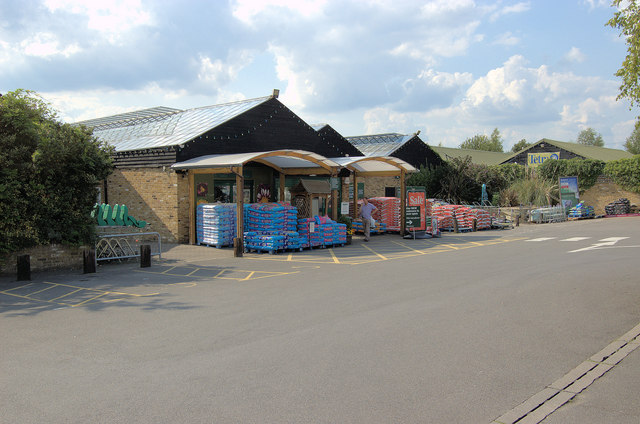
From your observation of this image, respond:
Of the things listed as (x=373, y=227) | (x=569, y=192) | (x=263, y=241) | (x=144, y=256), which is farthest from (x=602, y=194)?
(x=144, y=256)

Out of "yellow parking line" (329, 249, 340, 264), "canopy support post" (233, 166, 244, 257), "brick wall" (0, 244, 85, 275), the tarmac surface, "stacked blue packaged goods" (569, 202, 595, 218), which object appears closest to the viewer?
the tarmac surface

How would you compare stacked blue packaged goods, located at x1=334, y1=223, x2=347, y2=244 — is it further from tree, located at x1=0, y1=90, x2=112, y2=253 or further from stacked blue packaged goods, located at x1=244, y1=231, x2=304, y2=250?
tree, located at x1=0, y1=90, x2=112, y2=253

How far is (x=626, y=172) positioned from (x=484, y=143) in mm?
60723

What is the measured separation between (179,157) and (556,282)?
545 inches

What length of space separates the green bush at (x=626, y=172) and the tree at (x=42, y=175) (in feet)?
116

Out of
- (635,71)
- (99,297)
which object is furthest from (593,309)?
(99,297)

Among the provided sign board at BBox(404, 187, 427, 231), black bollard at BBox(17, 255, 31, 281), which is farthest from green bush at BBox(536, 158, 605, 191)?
black bollard at BBox(17, 255, 31, 281)

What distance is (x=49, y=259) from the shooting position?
42.0 feet

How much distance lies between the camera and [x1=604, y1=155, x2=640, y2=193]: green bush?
1362 inches

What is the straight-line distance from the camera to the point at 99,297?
943cm

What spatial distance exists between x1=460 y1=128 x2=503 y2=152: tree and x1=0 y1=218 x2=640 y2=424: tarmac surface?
85.7 metres

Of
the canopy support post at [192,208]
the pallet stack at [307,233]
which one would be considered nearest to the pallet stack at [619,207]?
the pallet stack at [307,233]

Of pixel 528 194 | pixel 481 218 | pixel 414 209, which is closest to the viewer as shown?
pixel 414 209

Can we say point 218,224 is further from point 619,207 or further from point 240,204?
point 619,207
